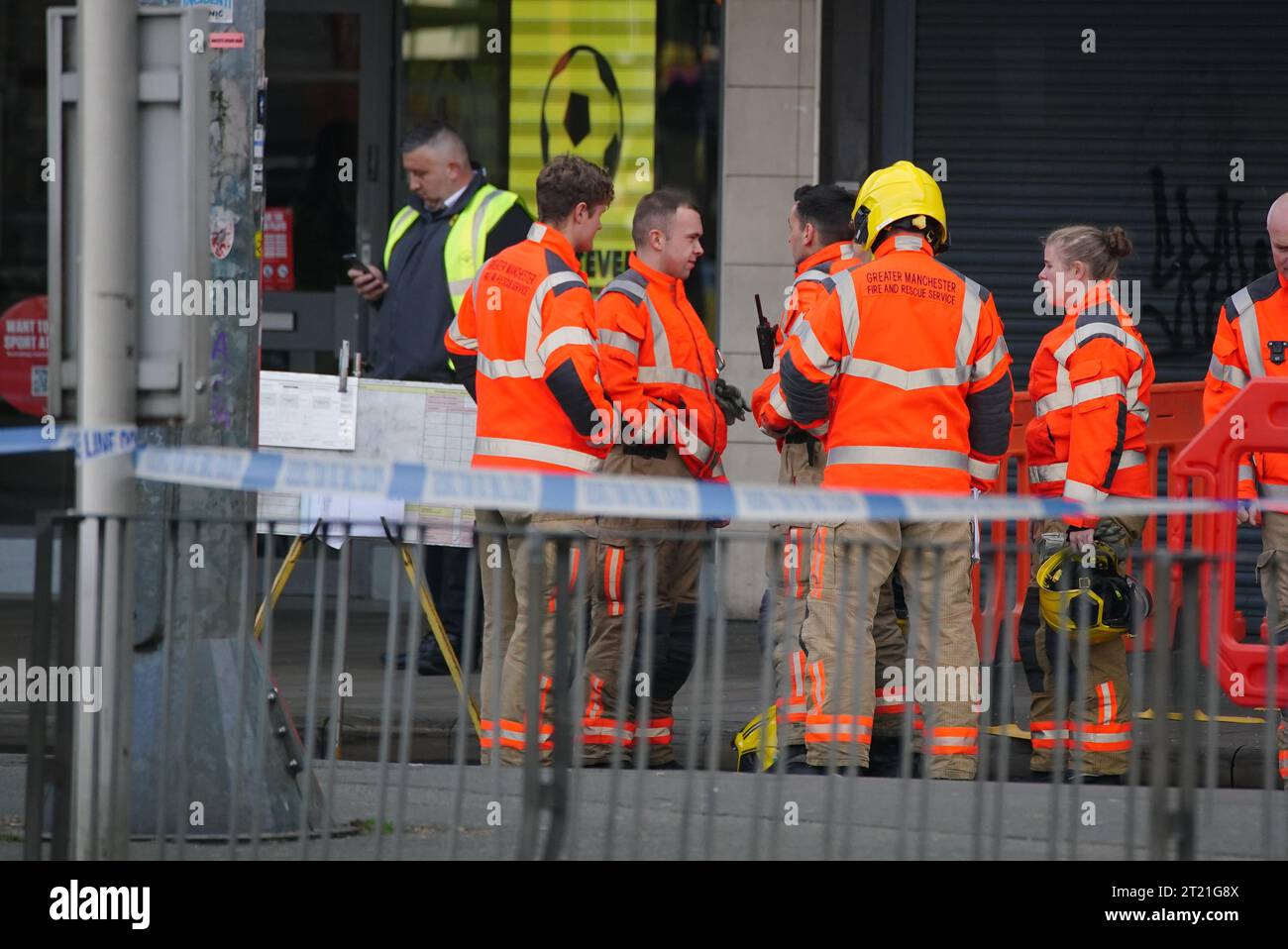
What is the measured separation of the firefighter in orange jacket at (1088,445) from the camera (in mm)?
7023

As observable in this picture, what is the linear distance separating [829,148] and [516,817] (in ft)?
17.6

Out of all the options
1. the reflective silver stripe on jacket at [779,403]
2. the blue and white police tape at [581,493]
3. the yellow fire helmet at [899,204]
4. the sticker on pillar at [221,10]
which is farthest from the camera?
the reflective silver stripe on jacket at [779,403]

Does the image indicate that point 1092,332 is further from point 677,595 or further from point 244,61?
point 244,61

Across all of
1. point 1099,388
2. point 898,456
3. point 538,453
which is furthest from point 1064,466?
point 538,453

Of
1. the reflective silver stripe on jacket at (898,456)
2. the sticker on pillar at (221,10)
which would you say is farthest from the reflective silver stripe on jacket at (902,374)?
the sticker on pillar at (221,10)

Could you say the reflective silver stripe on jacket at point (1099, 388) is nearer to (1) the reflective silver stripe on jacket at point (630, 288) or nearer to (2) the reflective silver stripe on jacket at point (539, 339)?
(1) the reflective silver stripe on jacket at point (630, 288)

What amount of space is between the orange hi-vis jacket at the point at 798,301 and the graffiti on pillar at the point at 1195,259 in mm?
3521

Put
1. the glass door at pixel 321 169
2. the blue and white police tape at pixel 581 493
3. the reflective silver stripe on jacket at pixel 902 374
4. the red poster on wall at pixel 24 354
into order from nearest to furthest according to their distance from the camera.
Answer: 1. the blue and white police tape at pixel 581 493
2. the reflective silver stripe on jacket at pixel 902 374
3. the glass door at pixel 321 169
4. the red poster on wall at pixel 24 354

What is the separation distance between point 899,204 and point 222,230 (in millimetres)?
2290

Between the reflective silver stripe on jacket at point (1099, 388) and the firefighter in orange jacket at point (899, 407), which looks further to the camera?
the reflective silver stripe on jacket at point (1099, 388)

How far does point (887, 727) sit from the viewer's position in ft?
23.8

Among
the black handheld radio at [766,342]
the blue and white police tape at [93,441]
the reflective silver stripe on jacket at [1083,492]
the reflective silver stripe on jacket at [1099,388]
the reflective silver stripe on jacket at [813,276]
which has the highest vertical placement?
the reflective silver stripe on jacket at [813,276]

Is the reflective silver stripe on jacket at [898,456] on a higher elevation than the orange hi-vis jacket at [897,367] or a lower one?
lower

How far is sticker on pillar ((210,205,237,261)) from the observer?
570cm
